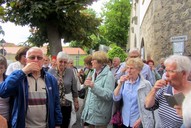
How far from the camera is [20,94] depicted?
11.5ft

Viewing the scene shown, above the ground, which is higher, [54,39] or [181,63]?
[54,39]

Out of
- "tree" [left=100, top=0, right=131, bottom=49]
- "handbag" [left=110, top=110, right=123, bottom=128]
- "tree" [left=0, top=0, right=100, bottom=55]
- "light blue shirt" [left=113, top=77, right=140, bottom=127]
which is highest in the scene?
"tree" [left=100, top=0, right=131, bottom=49]

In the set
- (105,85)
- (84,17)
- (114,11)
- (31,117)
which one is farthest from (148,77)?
(114,11)

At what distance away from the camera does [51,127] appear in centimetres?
386

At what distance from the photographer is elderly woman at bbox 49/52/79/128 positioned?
17.7 ft

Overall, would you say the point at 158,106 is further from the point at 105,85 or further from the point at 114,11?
the point at 114,11

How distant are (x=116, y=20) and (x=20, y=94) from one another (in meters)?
41.6

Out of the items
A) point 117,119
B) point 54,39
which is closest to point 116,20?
point 54,39

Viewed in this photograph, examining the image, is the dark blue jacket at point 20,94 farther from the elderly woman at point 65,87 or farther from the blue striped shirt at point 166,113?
the elderly woman at point 65,87

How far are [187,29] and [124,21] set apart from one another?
34.3 meters

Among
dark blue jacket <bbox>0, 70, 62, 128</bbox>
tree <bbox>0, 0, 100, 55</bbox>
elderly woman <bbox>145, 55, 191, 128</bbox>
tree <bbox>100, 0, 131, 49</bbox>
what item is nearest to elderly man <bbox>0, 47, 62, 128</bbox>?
dark blue jacket <bbox>0, 70, 62, 128</bbox>

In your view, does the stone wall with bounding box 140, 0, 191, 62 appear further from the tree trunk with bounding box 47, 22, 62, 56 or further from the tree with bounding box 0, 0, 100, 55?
the tree trunk with bounding box 47, 22, 62, 56

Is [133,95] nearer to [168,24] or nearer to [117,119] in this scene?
[117,119]

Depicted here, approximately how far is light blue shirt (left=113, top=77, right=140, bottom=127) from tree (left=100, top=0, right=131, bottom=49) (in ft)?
130
